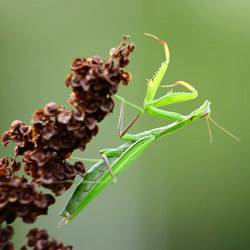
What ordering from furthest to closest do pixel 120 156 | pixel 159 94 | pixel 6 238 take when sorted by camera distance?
pixel 159 94
pixel 120 156
pixel 6 238

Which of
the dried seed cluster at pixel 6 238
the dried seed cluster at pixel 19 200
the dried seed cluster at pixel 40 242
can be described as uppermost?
the dried seed cluster at pixel 19 200

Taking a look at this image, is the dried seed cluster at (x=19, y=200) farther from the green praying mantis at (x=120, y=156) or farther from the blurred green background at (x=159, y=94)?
the blurred green background at (x=159, y=94)

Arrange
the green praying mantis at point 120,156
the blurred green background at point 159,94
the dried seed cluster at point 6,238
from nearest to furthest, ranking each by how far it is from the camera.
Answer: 1. the dried seed cluster at point 6,238
2. the green praying mantis at point 120,156
3. the blurred green background at point 159,94

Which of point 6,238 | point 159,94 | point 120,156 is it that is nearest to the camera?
point 6,238

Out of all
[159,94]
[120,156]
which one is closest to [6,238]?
[120,156]

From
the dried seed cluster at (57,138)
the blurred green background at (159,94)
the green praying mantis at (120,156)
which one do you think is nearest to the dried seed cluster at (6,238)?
the dried seed cluster at (57,138)

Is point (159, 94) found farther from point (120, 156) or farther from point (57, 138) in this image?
point (57, 138)

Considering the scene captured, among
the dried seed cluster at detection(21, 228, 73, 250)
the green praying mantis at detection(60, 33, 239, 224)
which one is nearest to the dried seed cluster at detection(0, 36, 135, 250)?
the dried seed cluster at detection(21, 228, 73, 250)

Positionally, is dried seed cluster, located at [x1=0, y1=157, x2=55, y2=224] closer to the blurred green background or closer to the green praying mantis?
the green praying mantis
